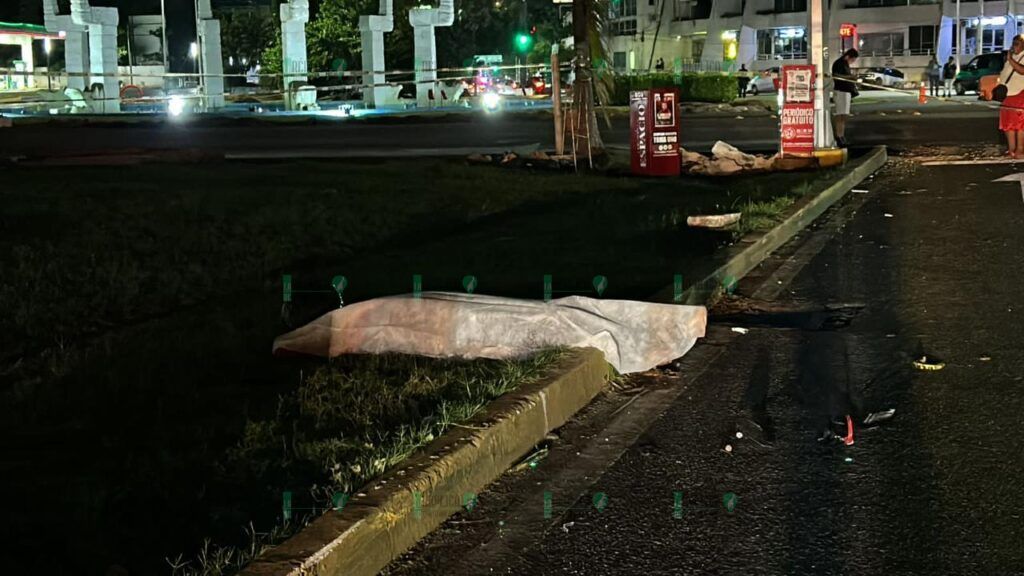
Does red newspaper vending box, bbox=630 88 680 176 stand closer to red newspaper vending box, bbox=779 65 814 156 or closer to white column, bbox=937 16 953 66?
red newspaper vending box, bbox=779 65 814 156

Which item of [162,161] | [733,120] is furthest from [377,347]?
[733,120]

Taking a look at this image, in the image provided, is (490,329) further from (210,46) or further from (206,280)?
(210,46)

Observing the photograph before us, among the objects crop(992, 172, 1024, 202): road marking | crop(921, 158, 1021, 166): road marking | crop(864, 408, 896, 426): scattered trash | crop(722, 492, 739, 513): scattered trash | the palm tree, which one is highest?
the palm tree

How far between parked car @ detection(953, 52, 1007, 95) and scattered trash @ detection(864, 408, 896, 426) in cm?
4870

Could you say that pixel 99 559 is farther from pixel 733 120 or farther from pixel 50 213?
pixel 733 120

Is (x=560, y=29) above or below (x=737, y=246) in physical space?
above

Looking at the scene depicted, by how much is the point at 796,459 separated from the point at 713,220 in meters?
6.09

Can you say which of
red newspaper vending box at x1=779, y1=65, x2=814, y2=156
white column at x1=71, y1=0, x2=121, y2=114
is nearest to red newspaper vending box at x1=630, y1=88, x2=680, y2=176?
red newspaper vending box at x1=779, y1=65, x2=814, y2=156

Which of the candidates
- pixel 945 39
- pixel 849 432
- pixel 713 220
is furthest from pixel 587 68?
pixel 945 39

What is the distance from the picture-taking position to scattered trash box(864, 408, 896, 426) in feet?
18.9

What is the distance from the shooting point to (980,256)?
10.0 metres

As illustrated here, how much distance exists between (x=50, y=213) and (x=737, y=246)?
246 inches

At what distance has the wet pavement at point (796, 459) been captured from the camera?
4281mm

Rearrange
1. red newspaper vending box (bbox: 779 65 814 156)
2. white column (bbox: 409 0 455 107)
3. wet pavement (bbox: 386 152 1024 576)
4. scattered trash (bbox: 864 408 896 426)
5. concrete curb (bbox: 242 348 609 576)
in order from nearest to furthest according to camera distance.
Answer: concrete curb (bbox: 242 348 609 576), wet pavement (bbox: 386 152 1024 576), scattered trash (bbox: 864 408 896 426), red newspaper vending box (bbox: 779 65 814 156), white column (bbox: 409 0 455 107)
